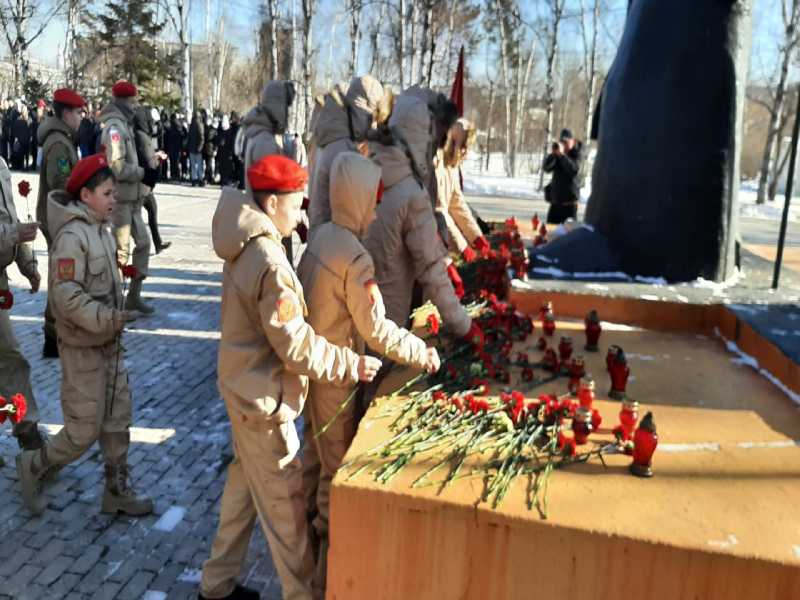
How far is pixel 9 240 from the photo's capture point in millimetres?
3994

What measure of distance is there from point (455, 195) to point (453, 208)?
113 millimetres

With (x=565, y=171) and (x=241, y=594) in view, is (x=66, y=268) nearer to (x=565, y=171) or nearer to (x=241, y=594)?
(x=241, y=594)

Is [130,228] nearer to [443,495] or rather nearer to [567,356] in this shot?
[567,356]

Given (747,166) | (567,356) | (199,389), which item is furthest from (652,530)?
(747,166)

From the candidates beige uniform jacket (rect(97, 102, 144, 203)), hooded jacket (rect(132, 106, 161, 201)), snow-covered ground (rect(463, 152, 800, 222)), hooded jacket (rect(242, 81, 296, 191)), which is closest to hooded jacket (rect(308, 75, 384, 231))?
hooded jacket (rect(242, 81, 296, 191))

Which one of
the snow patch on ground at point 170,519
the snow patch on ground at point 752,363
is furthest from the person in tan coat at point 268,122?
the snow patch on ground at point 752,363

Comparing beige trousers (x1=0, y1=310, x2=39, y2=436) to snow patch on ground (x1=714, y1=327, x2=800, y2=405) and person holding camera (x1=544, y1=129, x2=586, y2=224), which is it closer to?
snow patch on ground (x1=714, y1=327, x2=800, y2=405)

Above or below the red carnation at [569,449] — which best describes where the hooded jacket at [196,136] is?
above

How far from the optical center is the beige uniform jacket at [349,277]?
9.62ft

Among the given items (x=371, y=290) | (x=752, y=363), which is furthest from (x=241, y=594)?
(x=752, y=363)

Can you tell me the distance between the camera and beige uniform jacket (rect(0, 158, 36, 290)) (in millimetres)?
3996

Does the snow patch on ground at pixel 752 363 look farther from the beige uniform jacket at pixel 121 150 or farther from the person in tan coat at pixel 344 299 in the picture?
the beige uniform jacket at pixel 121 150

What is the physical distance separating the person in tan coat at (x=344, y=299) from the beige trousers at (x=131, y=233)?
4.46 metres

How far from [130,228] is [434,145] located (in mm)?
3988
